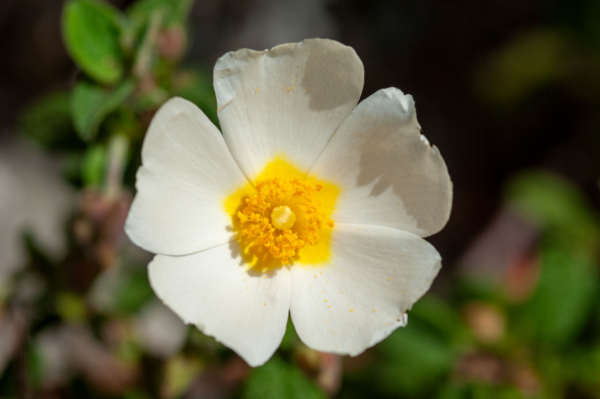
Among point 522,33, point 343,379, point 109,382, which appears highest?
point 522,33

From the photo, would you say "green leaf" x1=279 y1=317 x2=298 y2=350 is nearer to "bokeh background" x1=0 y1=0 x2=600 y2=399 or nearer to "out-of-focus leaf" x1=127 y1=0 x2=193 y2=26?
"bokeh background" x1=0 y1=0 x2=600 y2=399

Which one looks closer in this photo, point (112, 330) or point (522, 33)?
point (112, 330)

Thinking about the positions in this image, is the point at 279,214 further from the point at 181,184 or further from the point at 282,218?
the point at 181,184

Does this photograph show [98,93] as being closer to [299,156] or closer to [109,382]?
[299,156]

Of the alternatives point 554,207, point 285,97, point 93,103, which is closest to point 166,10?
point 93,103

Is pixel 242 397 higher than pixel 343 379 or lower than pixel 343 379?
higher

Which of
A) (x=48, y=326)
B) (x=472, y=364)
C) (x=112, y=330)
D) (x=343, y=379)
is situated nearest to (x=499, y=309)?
(x=472, y=364)

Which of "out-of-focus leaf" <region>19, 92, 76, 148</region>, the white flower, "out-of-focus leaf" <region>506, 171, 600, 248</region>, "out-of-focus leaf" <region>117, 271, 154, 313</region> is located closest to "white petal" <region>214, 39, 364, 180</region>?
the white flower

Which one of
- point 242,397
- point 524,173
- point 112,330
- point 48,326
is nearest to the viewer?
point 242,397
